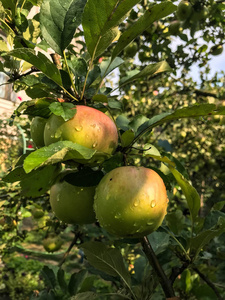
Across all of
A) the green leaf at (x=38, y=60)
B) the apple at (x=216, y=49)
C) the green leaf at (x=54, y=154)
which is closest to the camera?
the green leaf at (x=54, y=154)

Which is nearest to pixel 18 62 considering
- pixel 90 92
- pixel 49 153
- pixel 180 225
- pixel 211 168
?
pixel 90 92

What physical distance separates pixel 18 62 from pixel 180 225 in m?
0.80

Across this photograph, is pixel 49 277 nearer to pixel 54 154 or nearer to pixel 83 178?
pixel 83 178

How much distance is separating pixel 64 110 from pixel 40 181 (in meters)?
0.28

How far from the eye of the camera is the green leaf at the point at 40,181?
78cm

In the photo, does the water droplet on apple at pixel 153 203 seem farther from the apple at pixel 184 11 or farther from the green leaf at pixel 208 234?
the apple at pixel 184 11

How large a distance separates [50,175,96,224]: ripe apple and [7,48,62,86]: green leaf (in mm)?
263

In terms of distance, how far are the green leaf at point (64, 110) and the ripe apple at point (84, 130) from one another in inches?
0.8

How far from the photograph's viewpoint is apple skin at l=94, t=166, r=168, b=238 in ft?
1.95

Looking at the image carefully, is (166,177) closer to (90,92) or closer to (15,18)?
(90,92)

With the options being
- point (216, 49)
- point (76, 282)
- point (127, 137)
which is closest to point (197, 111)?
point (127, 137)

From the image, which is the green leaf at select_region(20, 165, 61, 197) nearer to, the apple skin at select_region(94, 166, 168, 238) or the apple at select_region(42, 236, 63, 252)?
the apple skin at select_region(94, 166, 168, 238)

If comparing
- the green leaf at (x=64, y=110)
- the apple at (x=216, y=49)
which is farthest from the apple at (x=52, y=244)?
the apple at (x=216, y=49)

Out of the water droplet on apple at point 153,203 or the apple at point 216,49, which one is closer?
the water droplet on apple at point 153,203
